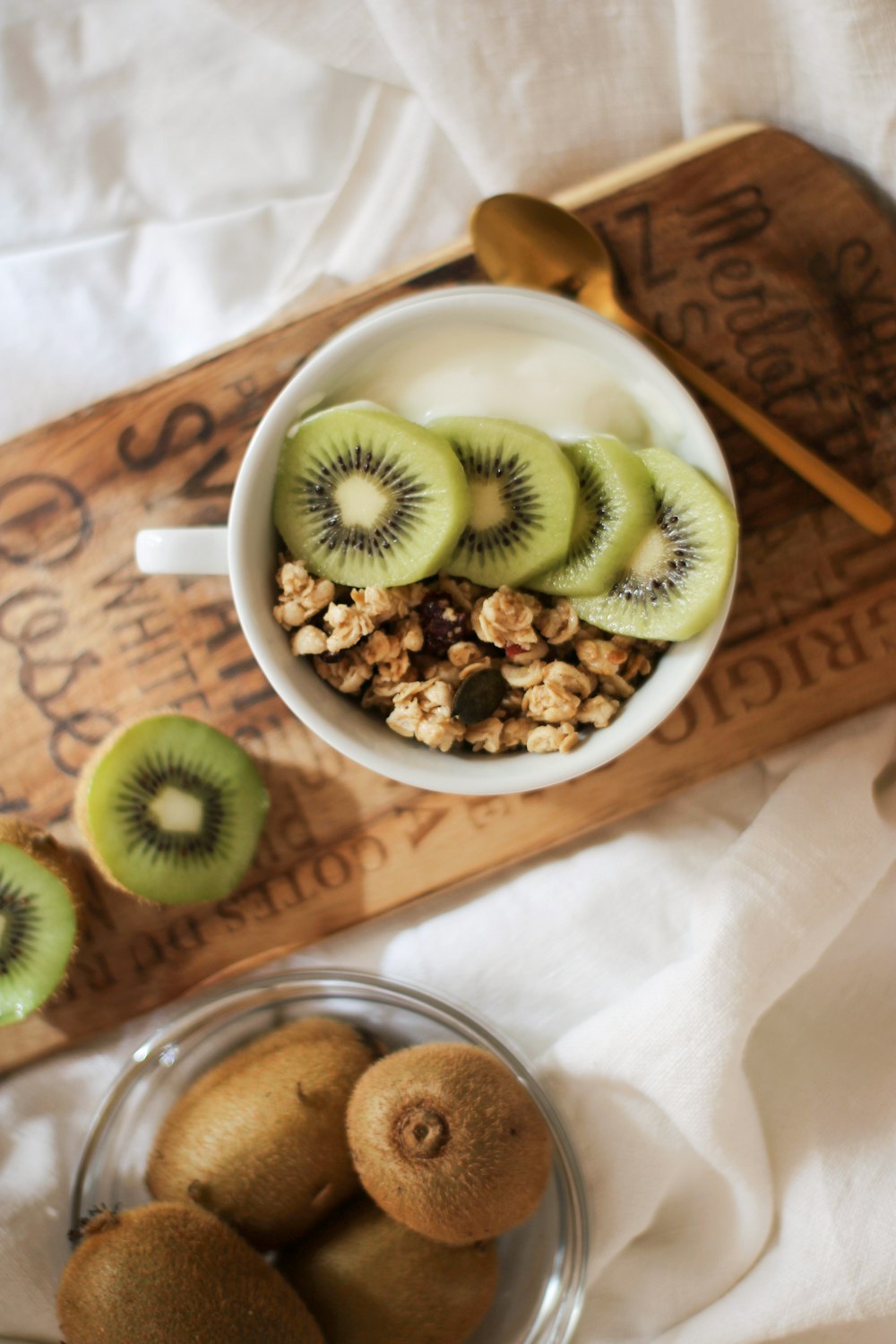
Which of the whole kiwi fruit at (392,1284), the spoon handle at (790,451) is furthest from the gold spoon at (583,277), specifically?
the whole kiwi fruit at (392,1284)

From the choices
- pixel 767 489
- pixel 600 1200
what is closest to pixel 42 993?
pixel 600 1200

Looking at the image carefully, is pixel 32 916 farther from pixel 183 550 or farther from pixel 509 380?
pixel 509 380

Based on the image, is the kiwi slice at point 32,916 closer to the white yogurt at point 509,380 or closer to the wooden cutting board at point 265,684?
the wooden cutting board at point 265,684

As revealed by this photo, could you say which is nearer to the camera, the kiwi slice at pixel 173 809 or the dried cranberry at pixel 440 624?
the dried cranberry at pixel 440 624

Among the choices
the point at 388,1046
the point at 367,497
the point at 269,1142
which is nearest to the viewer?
the point at 367,497

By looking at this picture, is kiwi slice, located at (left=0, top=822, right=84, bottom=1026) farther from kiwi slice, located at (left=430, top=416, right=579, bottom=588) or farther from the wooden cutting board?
kiwi slice, located at (left=430, top=416, right=579, bottom=588)

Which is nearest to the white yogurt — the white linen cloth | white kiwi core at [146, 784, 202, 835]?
the white linen cloth

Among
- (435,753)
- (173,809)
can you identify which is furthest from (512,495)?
(173,809)
